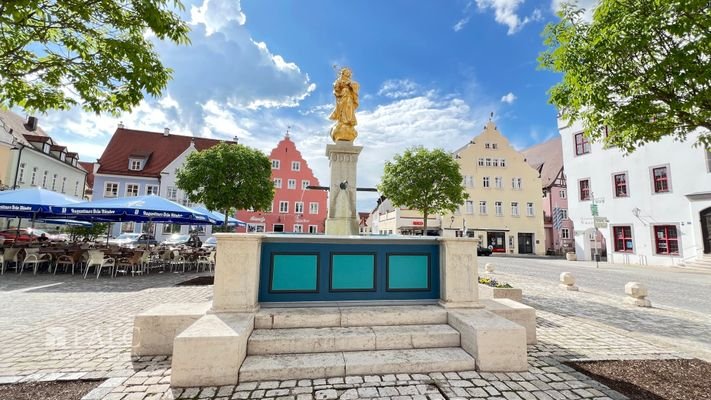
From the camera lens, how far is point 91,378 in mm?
3760

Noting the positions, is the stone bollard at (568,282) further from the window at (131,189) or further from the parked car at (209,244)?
the window at (131,189)

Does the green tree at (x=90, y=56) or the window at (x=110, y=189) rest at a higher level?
the window at (x=110, y=189)

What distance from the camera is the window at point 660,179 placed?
2308 centimetres

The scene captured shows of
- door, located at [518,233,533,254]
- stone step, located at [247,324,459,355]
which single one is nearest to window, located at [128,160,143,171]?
stone step, located at [247,324,459,355]

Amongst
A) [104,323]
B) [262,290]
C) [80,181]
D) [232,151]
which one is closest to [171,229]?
[80,181]

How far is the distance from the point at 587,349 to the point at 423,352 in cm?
285

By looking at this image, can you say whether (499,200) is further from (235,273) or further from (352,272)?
Result: (235,273)

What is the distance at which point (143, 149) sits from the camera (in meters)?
39.8

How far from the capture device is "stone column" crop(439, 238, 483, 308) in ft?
17.3

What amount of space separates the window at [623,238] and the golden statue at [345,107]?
27062 mm

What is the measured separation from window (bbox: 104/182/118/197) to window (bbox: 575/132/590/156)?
46845mm

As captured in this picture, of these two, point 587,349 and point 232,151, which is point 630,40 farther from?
point 232,151

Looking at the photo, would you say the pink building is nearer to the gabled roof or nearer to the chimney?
the gabled roof

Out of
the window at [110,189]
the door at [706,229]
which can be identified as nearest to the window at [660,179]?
the door at [706,229]
